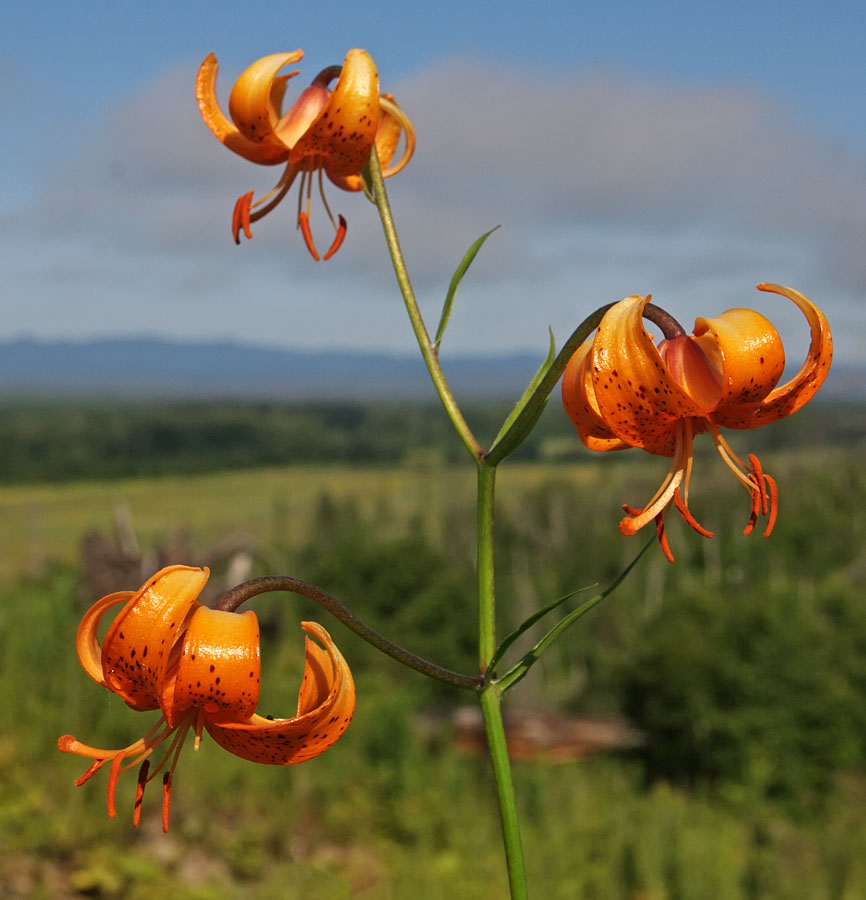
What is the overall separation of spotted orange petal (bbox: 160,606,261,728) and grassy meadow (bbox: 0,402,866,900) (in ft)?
9.88

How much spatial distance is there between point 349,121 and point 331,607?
467mm

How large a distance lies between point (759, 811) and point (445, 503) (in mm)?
25581

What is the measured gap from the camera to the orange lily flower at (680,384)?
2.63ft

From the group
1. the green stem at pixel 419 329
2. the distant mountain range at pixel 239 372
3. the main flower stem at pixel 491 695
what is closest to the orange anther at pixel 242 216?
the green stem at pixel 419 329

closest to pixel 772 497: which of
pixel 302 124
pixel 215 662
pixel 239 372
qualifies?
pixel 215 662

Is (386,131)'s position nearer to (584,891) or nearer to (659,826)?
(584,891)

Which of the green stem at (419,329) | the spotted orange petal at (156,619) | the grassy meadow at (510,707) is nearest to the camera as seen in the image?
the spotted orange petal at (156,619)

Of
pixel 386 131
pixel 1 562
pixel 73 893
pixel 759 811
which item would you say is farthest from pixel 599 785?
pixel 1 562

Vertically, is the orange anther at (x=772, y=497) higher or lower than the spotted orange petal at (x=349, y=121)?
lower

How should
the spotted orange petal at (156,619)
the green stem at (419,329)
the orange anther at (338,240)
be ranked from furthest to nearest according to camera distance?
1. the orange anther at (338,240)
2. the green stem at (419,329)
3. the spotted orange petal at (156,619)

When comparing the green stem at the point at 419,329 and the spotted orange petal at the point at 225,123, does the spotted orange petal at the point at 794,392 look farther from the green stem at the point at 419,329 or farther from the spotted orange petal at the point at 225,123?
the spotted orange petal at the point at 225,123

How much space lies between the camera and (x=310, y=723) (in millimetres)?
803

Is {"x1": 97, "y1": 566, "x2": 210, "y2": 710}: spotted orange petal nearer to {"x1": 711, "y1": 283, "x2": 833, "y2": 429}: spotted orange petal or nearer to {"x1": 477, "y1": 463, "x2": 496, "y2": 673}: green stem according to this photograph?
{"x1": 477, "y1": 463, "x2": 496, "y2": 673}: green stem

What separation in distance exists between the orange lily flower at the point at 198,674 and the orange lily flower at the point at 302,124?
0.40 metres
